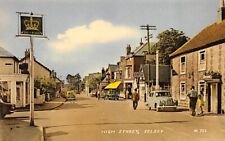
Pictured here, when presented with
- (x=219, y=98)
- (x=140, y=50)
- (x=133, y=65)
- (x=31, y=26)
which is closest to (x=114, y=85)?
(x=133, y=65)

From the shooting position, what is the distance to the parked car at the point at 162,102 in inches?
579

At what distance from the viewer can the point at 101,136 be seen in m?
7.47

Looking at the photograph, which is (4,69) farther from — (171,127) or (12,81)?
(171,127)

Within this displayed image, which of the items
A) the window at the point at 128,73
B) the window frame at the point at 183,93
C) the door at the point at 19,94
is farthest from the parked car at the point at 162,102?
the window at the point at 128,73

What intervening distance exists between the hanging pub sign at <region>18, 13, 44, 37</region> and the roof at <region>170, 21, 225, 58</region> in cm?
707

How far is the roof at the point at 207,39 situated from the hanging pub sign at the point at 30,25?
7070mm

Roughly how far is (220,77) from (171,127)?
5132mm

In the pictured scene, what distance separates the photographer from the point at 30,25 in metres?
8.19

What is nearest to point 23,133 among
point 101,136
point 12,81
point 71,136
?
point 71,136

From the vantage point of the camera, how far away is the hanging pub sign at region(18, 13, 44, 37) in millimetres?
7594

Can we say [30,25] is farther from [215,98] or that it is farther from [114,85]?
[114,85]

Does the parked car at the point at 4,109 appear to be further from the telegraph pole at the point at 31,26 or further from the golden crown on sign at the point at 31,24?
the golden crown on sign at the point at 31,24

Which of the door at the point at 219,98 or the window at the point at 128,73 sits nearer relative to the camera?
the door at the point at 219,98

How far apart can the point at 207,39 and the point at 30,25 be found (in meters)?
8.57
